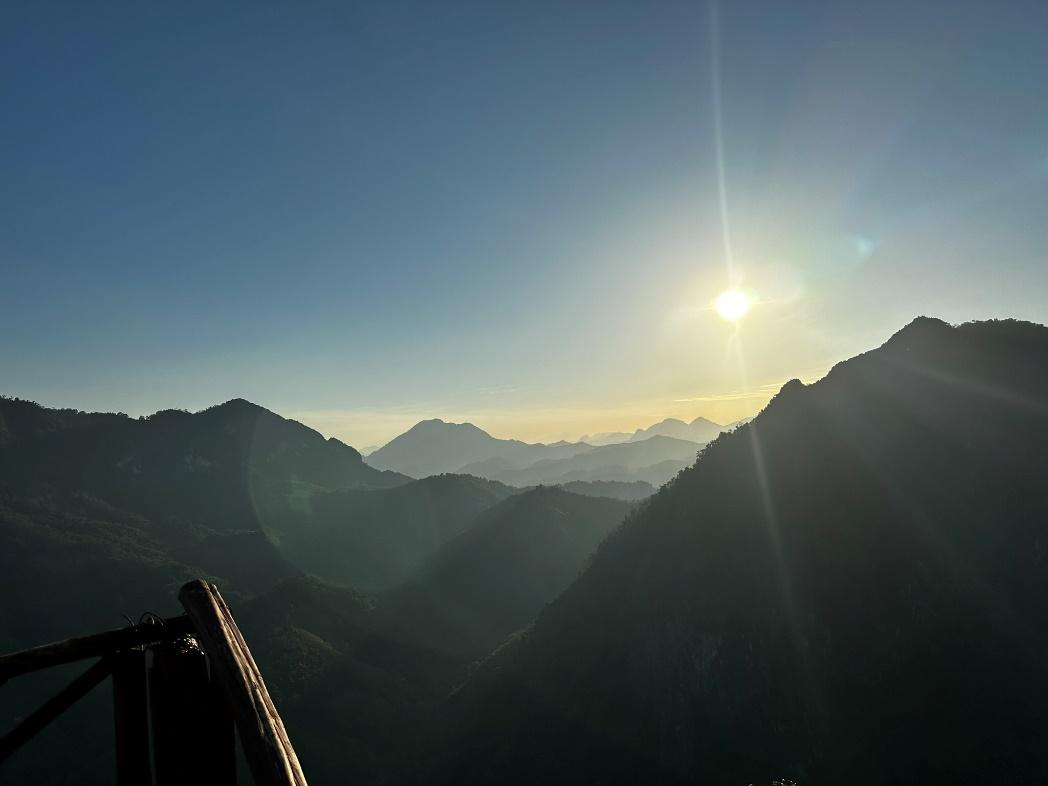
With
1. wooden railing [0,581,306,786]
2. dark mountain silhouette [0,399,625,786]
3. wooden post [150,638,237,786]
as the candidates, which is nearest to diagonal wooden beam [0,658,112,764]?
wooden railing [0,581,306,786]

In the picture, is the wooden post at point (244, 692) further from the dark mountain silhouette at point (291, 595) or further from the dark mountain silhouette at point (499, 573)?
the dark mountain silhouette at point (499, 573)

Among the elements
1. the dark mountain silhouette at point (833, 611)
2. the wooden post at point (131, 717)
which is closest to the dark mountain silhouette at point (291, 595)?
the dark mountain silhouette at point (833, 611)

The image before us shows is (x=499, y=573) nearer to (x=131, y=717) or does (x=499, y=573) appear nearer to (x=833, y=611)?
(x=833, y=611)

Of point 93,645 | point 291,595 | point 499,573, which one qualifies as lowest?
point 499,573

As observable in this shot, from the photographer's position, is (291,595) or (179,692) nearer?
(179,692)

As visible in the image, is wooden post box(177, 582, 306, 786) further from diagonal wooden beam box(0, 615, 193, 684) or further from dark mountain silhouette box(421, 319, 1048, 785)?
dark mountain silhouette box(421, 319, 1048, 785)

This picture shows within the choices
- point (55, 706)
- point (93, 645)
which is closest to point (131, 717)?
point (55, 706)
